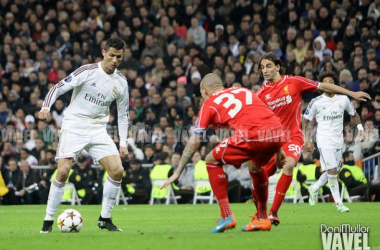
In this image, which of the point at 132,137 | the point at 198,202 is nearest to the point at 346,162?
the point at 198,202

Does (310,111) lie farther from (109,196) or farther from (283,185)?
(109,196)

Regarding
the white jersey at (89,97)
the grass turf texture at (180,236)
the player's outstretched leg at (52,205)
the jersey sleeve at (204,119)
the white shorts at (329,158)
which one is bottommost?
the grass turf texture at (180,236)

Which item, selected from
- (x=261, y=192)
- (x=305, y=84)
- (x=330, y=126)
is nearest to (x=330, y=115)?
(x=330, y=126)

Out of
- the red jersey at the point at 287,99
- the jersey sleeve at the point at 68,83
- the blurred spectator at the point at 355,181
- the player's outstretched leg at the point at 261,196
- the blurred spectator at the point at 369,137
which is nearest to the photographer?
the player's outstretched leg at the point at 261,196

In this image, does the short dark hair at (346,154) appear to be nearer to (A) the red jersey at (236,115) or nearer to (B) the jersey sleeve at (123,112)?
(B) the jersey sleeve at (123,112)

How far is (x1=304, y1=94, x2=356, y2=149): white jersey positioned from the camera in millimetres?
16898

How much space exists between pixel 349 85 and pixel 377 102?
108 centimetres

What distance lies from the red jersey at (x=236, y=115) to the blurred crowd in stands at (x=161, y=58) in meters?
11.7

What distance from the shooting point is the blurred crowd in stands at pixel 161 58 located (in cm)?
2298

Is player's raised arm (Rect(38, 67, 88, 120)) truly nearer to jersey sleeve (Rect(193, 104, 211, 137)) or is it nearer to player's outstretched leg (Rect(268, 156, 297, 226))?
jersey sleeve (Rect(193, 104, 211, 137))

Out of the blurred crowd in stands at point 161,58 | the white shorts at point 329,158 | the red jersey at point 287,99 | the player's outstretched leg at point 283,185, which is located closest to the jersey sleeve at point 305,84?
the red jersey at point 287,99

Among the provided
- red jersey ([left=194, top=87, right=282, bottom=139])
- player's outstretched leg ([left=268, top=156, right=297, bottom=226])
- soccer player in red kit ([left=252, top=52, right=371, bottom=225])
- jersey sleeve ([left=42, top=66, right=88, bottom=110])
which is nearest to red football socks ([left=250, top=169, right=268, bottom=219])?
red jersey ([left=194, top=87, right=282, bottom=139])

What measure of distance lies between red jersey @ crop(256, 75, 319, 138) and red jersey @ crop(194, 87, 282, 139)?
2.29 meters

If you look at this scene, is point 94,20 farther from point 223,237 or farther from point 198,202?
point 223,237
